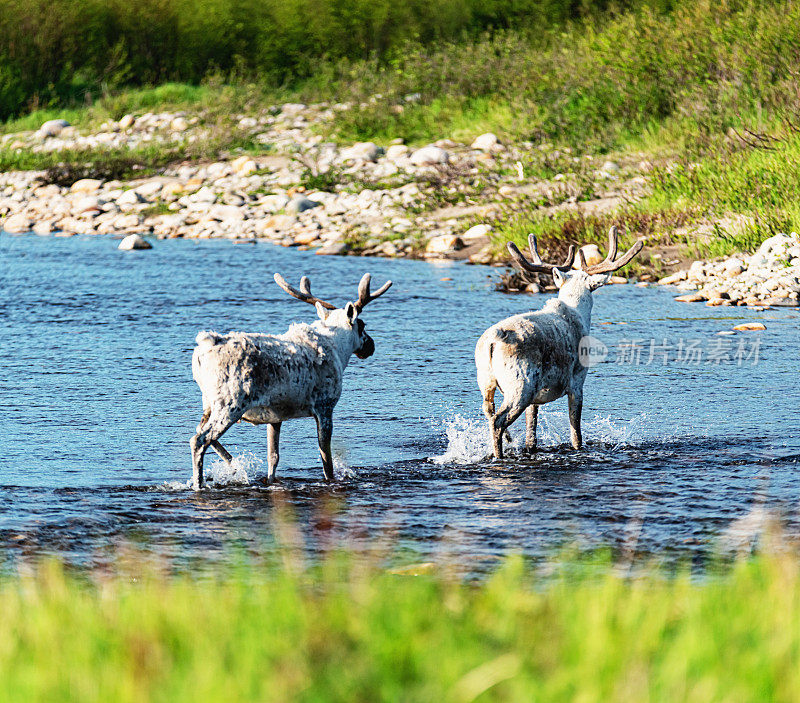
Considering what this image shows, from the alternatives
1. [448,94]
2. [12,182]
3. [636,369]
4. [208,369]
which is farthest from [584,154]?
[208,369]

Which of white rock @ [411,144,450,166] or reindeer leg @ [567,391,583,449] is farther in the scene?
white rock @ [411,144,450,166]

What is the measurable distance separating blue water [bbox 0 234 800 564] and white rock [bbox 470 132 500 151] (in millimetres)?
10188

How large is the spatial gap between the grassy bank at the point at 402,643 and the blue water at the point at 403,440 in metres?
2.42

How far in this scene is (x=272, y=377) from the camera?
8.49 meters

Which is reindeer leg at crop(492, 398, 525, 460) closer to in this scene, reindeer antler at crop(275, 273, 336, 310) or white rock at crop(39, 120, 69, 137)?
reindeer antler at crop(275, 273, 336, 310)

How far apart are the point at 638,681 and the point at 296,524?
14.1 feet

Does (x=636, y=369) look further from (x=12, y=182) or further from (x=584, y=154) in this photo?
(x=12, y=182)

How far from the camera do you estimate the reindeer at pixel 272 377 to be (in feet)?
27.3

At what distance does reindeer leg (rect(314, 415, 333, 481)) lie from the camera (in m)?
8.83

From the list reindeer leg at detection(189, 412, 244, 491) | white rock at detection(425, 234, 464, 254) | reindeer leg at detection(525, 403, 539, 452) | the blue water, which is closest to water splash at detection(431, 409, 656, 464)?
the blue water

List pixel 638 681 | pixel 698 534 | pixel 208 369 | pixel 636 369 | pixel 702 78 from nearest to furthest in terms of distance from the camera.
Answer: pixel 638 681, pixel 698 534, pixel 208 369, pixel 636 369, pixel 702 78

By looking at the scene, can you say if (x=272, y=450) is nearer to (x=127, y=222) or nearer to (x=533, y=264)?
(x=533, y=264)

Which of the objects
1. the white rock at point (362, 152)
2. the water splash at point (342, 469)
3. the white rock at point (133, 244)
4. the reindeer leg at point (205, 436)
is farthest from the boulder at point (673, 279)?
the white rock at point (362, 152)

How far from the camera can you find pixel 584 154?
79.8ft
